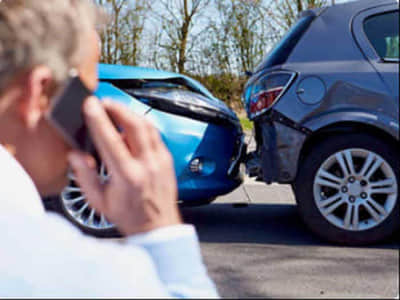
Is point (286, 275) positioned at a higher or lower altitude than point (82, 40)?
lower

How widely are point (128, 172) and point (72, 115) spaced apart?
7 centimetres

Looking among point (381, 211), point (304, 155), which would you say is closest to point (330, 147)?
point (304, 155)

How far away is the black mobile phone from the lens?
0.50m

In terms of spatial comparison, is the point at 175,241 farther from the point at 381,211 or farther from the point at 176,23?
the point at 176,23

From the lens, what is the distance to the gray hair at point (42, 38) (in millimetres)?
492

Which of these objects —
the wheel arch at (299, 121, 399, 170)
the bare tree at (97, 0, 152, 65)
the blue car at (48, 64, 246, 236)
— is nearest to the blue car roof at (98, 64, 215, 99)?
the blue car at (48, 64, 246, 236)

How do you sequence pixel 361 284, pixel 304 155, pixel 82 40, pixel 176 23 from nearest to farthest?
pixel 82 40 < pixel 361 284 < pixel 304 155 < pixel 176 23

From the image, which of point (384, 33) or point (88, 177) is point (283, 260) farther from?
point (88, 177)

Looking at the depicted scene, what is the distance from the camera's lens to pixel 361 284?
9.29ft

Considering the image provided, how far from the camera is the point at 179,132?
3.58 metres

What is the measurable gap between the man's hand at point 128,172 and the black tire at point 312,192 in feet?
10.0

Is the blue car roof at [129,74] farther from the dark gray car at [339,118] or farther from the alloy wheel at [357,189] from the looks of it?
the alloy wheel at [357,189]

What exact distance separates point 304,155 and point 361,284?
1.03 meters

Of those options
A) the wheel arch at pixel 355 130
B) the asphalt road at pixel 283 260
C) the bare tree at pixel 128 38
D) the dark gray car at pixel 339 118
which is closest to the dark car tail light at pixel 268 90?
the dark gray car at pixel 339 118
